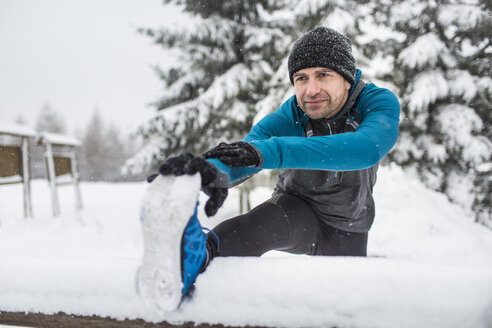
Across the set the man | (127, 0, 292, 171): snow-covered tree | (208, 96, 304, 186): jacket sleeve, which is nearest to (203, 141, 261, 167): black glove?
the man

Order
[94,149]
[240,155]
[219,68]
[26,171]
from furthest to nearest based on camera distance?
1. [94,149]
2. [219,68]
3. [26,171]
4. [240,155]

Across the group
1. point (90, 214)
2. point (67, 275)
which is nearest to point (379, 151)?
point (67, 275)

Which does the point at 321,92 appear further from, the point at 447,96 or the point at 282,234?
the point at 447,96

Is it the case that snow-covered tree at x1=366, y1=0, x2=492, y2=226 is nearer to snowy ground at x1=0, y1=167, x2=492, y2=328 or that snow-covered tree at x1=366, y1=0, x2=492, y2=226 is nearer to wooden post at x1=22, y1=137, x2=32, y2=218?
snowy ground at x1=0, y1=167, x2=492, y2=328

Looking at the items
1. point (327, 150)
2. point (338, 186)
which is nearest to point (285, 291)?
point (327, 150)

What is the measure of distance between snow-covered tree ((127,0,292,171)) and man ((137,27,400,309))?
433cm

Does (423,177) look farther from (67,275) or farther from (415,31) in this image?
(67,275)

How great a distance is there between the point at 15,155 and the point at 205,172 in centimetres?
687

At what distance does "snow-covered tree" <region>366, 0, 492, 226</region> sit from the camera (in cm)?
614

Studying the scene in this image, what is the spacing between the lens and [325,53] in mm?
1849

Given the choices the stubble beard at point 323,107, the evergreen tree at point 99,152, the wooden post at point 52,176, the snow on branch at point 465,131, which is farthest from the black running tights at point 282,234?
the evergreen tree at point 99,152

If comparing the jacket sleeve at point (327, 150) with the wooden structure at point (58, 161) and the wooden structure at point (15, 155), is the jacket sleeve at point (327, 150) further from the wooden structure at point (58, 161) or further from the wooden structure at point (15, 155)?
the wooden structure at point (58, 161)

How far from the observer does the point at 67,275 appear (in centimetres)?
116

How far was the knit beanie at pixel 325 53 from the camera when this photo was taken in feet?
6.05
